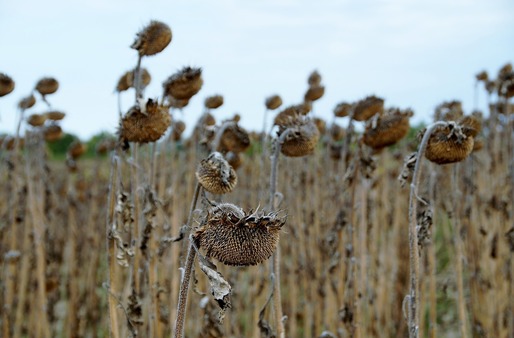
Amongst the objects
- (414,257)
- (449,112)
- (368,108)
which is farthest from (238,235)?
(449,112)

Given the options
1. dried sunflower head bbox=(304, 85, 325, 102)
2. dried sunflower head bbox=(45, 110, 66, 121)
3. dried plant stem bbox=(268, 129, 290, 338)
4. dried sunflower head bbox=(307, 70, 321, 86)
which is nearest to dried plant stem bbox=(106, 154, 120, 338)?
dried plant stem bbox=(268, 129, 290, 338)

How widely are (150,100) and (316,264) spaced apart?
91.6 inches

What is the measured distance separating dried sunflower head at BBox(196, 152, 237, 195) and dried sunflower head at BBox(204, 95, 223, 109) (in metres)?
1.46

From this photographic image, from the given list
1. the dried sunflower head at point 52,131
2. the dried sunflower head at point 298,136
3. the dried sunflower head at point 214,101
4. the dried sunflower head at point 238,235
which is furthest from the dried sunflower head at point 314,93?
the dried sunflower head at point 238,235

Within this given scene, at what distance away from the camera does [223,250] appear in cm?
146

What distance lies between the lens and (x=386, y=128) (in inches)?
102

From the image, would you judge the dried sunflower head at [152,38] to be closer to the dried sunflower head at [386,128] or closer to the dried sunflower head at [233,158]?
the dried sunflower head at [233,158]

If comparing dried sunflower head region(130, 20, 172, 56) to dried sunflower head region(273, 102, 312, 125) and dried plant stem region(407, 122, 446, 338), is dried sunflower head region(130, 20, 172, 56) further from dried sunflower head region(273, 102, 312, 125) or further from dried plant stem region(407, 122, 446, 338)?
dried plant stem region(407, 122, 446, 338)

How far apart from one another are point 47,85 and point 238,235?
2347 mm

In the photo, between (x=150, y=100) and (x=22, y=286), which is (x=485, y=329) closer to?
(x=150, y=100)

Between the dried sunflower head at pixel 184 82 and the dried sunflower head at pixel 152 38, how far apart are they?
17cm

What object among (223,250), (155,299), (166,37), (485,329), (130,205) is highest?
(166,37)

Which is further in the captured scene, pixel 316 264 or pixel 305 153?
pixel 316 264

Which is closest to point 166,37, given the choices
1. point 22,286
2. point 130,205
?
point 130,205
